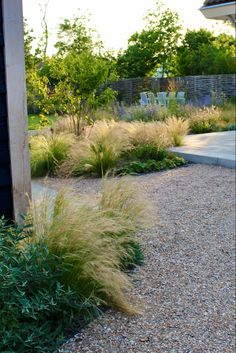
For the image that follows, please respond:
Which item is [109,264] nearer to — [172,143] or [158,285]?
[158,285]

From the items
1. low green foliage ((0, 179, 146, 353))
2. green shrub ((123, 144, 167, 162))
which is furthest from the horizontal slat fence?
low green foliage ((0, 179, 146, 353))

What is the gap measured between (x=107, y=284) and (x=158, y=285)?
77 centimetres

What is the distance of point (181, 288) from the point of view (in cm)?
415

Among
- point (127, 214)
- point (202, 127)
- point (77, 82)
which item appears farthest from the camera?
point (202, 127)

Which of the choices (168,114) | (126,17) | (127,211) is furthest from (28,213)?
(126,17)

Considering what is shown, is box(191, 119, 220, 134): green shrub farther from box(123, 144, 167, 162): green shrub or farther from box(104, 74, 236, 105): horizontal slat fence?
box(104, 74, 236, 105): horizontal slat fence

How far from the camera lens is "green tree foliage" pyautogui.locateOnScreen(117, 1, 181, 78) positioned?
3061cm

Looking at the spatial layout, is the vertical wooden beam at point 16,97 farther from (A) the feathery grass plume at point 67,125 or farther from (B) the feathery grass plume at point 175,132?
(A) the feathery grass plume at point 67,125

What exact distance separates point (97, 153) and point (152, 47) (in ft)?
74.9

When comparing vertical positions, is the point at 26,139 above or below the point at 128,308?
above

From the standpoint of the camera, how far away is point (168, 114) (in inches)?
578

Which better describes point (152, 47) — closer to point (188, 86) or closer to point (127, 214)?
point (188, 86)

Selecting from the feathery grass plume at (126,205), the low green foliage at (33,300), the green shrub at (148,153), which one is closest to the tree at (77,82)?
the green shrub at (148,153)

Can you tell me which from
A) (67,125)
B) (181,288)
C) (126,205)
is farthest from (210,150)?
(181,288)
